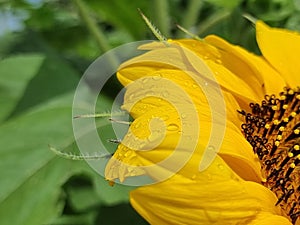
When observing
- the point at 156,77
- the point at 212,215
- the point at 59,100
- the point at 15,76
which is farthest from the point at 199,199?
the point at 15,76

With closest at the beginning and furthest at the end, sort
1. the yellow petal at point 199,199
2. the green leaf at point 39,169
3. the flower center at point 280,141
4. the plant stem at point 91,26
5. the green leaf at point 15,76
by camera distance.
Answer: the yellow petal at point 199,199 < the flower center at point 280,141 < the green leaf at point 39,169 < the plant stem at point 91,26 < the green leaf at point 15,76

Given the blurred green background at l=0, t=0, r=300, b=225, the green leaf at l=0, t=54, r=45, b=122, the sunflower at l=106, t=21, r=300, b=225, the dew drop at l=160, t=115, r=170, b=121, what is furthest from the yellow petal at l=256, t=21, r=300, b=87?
the green leaf at l=0, t=54, r=45, b=122

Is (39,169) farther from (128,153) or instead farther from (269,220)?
(269,220)

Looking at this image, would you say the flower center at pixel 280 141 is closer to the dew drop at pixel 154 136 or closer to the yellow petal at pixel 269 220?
the yellow petal at pixel 269 220

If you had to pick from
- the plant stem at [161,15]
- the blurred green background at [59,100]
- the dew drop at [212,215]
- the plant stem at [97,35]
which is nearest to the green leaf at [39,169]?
the blurred green background at [59,100]

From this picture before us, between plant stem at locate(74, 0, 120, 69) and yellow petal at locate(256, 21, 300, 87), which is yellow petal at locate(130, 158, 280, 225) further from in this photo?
plant stem at locate(74, 0, 120, 69)

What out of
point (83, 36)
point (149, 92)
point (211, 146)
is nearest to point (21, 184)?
point (149, 92)
